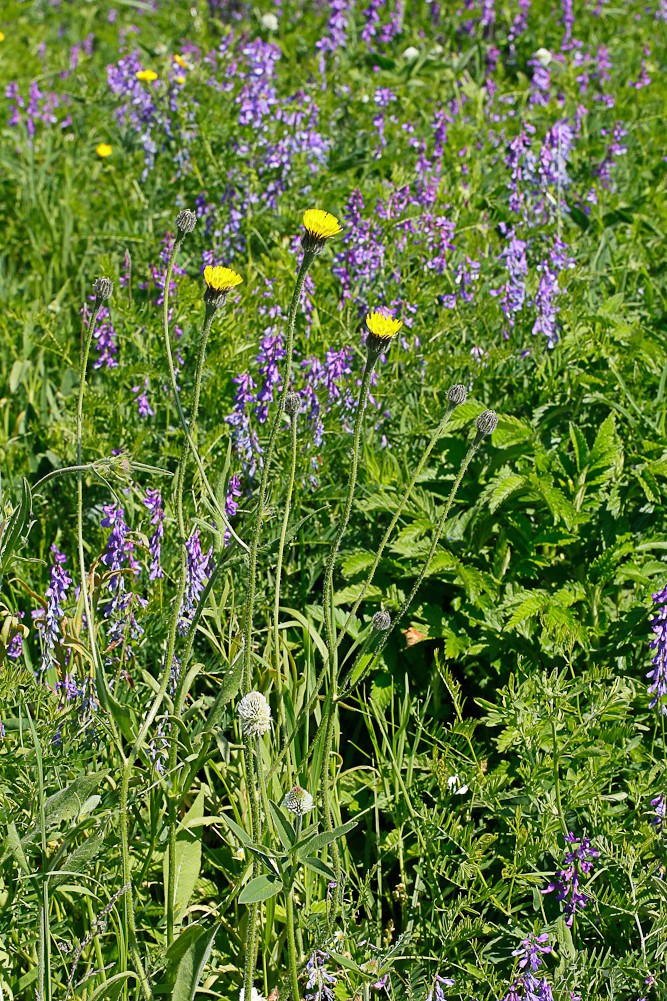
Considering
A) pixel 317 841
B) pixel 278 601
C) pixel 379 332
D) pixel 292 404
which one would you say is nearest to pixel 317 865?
pixel 317 841

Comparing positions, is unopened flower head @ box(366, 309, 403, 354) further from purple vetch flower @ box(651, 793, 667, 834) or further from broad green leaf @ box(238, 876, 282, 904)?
purple vetch flower @ box(651, 793, 667, 834)

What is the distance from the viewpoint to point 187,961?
1701 millimetres

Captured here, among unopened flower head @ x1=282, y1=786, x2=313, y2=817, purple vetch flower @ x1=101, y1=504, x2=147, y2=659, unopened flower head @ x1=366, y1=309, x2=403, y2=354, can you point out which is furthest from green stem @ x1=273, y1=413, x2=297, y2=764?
purple vetch flower @ x1=101, y1=504, x2=147, y2=659

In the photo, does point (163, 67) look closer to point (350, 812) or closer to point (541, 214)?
point (541, 214)

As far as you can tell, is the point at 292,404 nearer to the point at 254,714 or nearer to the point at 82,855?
the point at 254,714

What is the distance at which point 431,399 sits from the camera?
9.68 feet

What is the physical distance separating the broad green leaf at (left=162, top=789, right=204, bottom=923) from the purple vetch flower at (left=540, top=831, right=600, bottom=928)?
673mm

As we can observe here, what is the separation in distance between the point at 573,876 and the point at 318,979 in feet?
1.72

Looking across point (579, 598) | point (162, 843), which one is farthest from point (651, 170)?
point (162, 843)

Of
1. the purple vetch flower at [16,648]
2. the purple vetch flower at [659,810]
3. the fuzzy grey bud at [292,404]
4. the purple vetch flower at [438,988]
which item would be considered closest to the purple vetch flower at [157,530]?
the purple vetch flower at [16,648]

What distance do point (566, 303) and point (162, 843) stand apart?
180cm

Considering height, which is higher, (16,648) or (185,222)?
(185,222)

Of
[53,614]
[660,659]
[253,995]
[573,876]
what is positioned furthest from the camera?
[53,614]

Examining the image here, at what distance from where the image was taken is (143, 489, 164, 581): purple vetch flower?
7.93 ft
